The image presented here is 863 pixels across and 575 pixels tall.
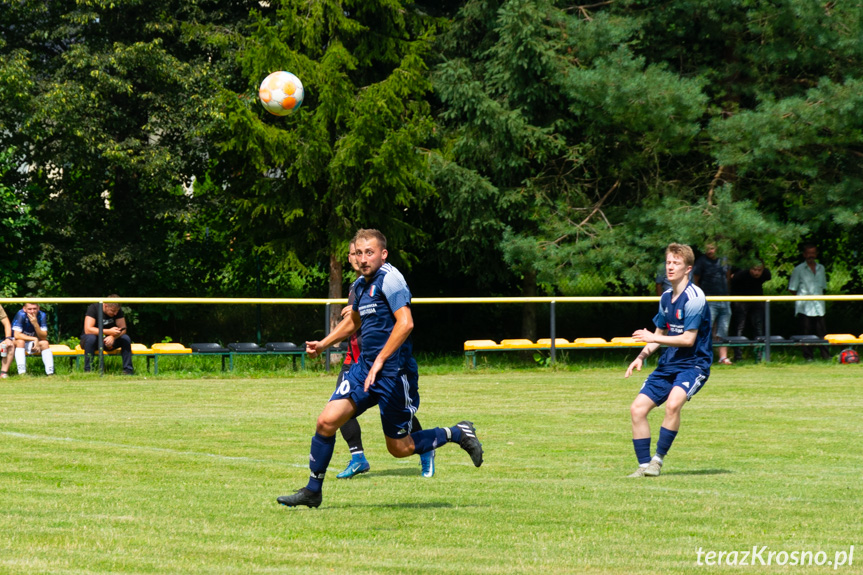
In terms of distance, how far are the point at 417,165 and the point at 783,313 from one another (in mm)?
8604

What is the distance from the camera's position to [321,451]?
23.7ft

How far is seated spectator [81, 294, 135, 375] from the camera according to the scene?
717 inches

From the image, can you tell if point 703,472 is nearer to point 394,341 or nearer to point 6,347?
point 394,341

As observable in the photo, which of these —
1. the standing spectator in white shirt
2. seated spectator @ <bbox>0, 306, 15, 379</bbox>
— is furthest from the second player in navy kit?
the standing spectator in white shirt

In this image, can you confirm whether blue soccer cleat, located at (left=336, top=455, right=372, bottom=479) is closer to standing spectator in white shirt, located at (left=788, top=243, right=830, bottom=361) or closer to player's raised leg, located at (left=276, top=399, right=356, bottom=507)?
player's raised leg, located at (left=276, top=399, right=356, bottom=507)

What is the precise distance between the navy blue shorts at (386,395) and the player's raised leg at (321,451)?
2.7 inches

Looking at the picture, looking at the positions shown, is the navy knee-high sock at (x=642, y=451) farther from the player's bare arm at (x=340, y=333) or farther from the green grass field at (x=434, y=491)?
the player's bare arm at (x=340, y=333)

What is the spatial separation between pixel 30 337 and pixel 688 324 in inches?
501

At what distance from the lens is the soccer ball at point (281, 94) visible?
17594 mm

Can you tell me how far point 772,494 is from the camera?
777 centimetres

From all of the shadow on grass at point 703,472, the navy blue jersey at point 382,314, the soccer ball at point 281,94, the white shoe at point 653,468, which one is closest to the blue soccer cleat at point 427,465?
the navy blue jersey at point 382,314

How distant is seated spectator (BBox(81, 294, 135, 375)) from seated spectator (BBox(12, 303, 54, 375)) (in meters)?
0.57

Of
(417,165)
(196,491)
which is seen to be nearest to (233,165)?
(417,165)

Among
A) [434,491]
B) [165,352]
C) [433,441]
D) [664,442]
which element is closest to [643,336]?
[664,442]
